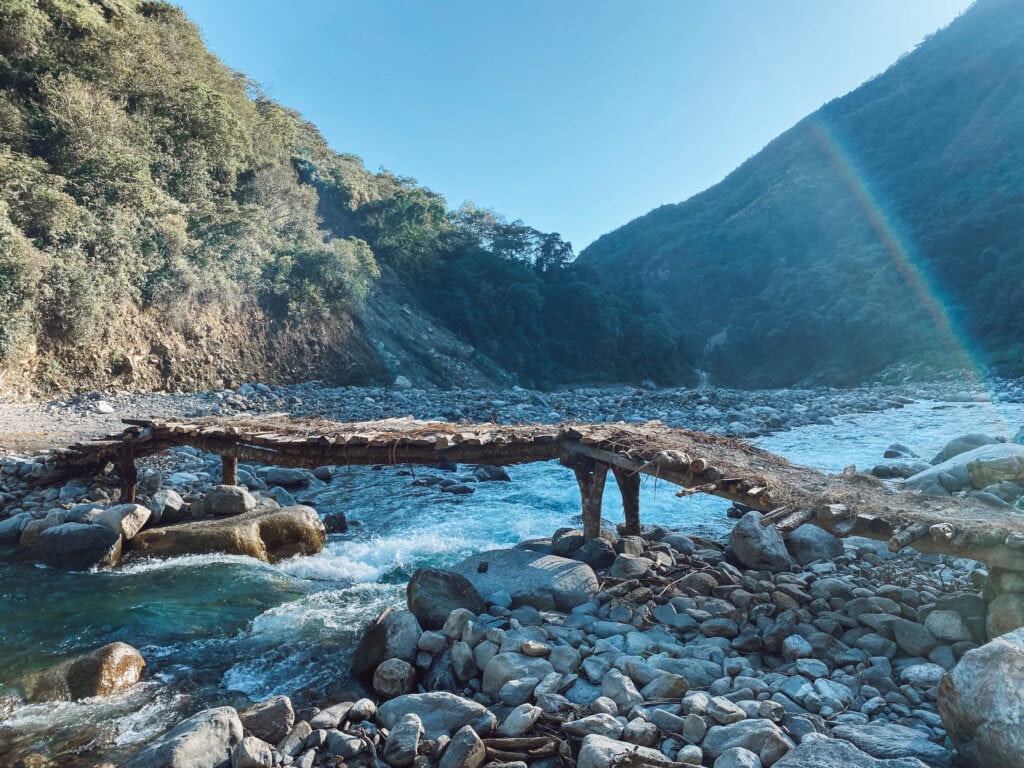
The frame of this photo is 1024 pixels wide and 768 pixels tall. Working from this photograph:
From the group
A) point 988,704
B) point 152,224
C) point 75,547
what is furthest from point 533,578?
point 152,224

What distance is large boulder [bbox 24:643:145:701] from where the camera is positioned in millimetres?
3830

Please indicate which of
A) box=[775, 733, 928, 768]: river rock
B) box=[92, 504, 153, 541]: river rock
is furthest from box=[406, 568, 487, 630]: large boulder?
box=[92, 504, 153, 541]: river rock

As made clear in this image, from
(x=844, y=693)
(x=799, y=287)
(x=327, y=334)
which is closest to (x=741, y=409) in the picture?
(x=327, y=334)

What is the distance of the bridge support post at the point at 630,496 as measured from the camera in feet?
22.1

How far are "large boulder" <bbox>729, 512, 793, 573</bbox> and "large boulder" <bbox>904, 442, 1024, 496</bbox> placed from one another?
121 inches

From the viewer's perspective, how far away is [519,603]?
4.85 m

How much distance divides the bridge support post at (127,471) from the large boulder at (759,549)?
8483mm

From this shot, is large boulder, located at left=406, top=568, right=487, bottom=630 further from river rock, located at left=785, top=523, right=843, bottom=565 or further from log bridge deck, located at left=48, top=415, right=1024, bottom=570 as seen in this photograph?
river rock, located at left=785, top=523, right=843, bottom=565

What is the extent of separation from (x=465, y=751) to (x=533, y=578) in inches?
91.6

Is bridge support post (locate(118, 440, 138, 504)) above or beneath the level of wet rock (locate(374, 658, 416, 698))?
above

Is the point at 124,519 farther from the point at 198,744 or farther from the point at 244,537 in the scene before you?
the point at 198,744

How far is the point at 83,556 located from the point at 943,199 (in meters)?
65.7

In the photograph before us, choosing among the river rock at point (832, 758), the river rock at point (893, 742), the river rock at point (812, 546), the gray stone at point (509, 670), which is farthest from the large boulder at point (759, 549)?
the river rock at point (832, 758)

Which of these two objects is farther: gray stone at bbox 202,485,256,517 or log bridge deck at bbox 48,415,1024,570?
gray stone at bbox 202,485,256,517
